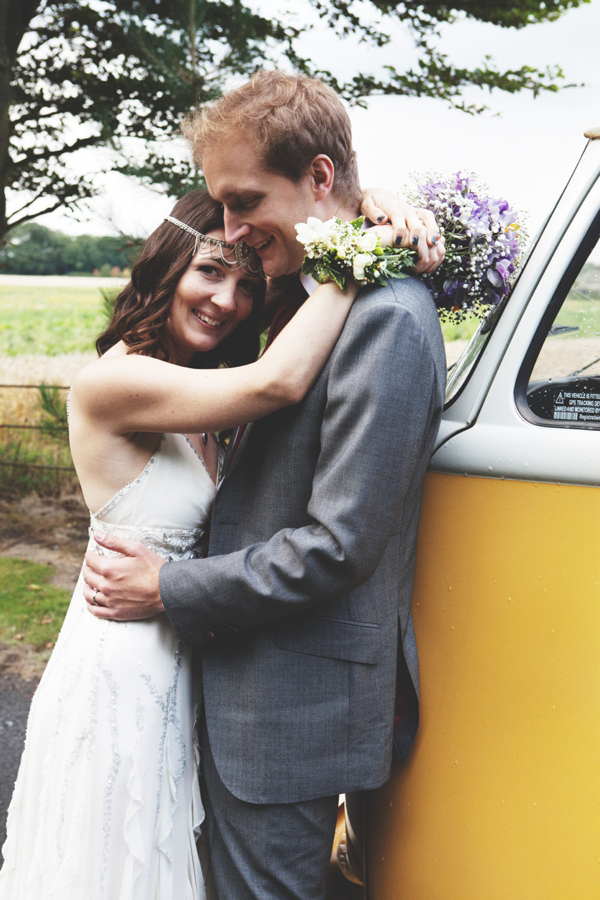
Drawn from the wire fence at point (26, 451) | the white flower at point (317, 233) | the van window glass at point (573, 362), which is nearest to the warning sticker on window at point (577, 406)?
the van window glass at point (573, 362)

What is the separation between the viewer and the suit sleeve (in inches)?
58.0

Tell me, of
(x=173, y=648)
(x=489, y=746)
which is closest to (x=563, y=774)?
(x=489, y=746)

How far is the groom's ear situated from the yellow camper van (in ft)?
1.70

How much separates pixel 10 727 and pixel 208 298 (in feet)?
9.53

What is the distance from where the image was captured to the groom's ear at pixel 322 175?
1.75 meters

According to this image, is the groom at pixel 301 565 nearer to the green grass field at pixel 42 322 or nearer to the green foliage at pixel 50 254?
the green foliage at pixel 50 254

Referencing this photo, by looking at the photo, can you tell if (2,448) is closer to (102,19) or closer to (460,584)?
(102,19)

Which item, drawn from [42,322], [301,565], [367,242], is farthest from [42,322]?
[301,565]

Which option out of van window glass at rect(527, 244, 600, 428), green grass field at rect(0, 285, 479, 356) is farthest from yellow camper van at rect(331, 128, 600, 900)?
green grass field at rect(0, 285, 479, 356)

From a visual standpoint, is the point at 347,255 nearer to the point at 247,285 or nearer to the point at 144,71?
the point at 247,285

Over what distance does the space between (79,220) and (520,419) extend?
204 inches

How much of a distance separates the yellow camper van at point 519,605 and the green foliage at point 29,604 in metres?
3.91

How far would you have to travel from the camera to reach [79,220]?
19.5 feet

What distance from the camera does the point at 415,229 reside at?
166cm
